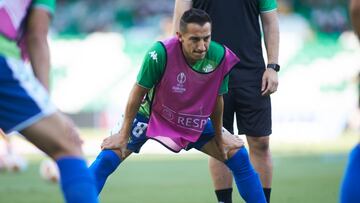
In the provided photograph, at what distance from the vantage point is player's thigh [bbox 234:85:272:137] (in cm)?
751

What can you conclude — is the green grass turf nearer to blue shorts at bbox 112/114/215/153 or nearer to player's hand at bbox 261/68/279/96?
player's hand at bbox 261/68/279/96

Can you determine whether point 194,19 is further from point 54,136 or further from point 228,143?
point 54,136

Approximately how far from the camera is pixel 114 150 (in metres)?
6.73

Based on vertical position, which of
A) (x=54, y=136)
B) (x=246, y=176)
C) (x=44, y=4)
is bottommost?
(x=246, y=176)

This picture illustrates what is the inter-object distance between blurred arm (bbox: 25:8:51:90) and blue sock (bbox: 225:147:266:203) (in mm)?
2316

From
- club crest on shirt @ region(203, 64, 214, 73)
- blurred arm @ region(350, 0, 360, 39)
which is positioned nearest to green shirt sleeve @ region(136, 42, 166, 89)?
club crest on shirt @ region(203, 64, 214, 73)

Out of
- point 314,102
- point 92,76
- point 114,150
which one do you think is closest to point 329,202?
point 114,150

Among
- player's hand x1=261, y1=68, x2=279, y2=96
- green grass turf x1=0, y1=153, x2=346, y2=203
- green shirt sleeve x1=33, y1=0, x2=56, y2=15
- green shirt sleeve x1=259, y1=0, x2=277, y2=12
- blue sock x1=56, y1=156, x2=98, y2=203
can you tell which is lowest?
green grass turf x1=0, y1=153, x2=346, y2=203

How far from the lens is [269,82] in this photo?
7.27m

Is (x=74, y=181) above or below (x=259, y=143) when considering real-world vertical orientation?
above

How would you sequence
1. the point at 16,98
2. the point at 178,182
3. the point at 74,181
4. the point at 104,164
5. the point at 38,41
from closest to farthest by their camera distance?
the point at 16,98
the point at 74,181
the point at 38,41
the point at 104,164
the point at 178,182

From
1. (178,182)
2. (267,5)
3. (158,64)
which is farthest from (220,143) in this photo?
(178,182)

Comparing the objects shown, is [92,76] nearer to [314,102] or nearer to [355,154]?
[314,102]

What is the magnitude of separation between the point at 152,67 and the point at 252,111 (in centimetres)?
139
